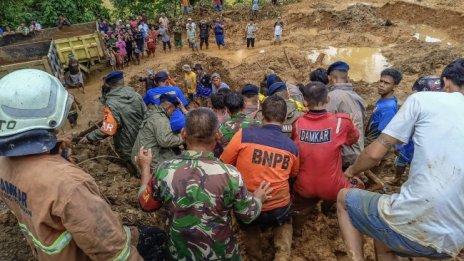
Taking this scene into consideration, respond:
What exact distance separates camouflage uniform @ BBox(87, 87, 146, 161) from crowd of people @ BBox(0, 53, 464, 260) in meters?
0.72

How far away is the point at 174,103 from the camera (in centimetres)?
453

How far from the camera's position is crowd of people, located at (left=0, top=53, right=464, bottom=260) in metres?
1.61

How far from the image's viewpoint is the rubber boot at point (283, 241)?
299 centimetres

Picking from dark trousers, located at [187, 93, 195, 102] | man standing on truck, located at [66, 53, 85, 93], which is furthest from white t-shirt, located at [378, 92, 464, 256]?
man standing on truck, located at [66, 53, 85, 93]

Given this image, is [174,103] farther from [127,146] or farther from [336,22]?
[336,22]

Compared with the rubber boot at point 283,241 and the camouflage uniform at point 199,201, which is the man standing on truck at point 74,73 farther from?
the camouflage uniform at point 199,201

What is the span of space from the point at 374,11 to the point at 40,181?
62.7 feet

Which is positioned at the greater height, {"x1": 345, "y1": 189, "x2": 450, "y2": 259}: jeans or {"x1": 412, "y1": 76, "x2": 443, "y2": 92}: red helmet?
{"x1": 412, "y1": 76, "x2": 443, "y2": 92}: red helmet

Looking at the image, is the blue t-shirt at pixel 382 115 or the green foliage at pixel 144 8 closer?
the blue t-shirt at pixel 382 115

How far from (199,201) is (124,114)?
287 centimetres

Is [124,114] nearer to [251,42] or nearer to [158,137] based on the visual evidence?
[158,137]

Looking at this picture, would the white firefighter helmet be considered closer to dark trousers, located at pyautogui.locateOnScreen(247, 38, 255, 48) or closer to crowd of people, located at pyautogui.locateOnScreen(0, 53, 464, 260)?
crowd of people, located at pyautogui.locateOnScreen(0, 53, 464, 260)

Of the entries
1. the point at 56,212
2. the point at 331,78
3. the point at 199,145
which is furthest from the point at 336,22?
the point at 56,212

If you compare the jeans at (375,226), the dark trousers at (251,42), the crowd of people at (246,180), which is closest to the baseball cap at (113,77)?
the crowd of people at (246,180)
